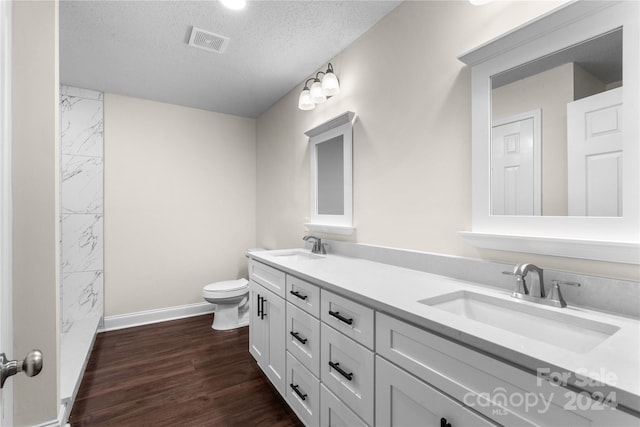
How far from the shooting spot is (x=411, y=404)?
0.93 m

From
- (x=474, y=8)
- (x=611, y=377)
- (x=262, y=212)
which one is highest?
(x=474, y=8)

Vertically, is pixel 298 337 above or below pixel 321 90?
below

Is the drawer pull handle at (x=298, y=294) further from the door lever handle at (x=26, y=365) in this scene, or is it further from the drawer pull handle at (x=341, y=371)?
the door lever handle at (x=26, y=365)

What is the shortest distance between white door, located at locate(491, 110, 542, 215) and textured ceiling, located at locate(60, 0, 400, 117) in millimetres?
1071

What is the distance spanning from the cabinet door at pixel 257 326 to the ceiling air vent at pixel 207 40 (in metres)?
1.75

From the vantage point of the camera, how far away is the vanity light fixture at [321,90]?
2.11m

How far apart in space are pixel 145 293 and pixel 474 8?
3.64 meters

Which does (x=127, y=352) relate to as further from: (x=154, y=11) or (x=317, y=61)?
(x=317, y=61)

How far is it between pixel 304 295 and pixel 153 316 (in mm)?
2485

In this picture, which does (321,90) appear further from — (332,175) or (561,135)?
(561,135)

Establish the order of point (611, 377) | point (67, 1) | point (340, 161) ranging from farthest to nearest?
point (340, 161), point (67, 1), point (611, 377)

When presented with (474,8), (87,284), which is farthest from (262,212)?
(474,8)

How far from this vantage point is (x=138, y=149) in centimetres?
315

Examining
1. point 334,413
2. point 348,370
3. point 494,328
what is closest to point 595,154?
point 494,328
